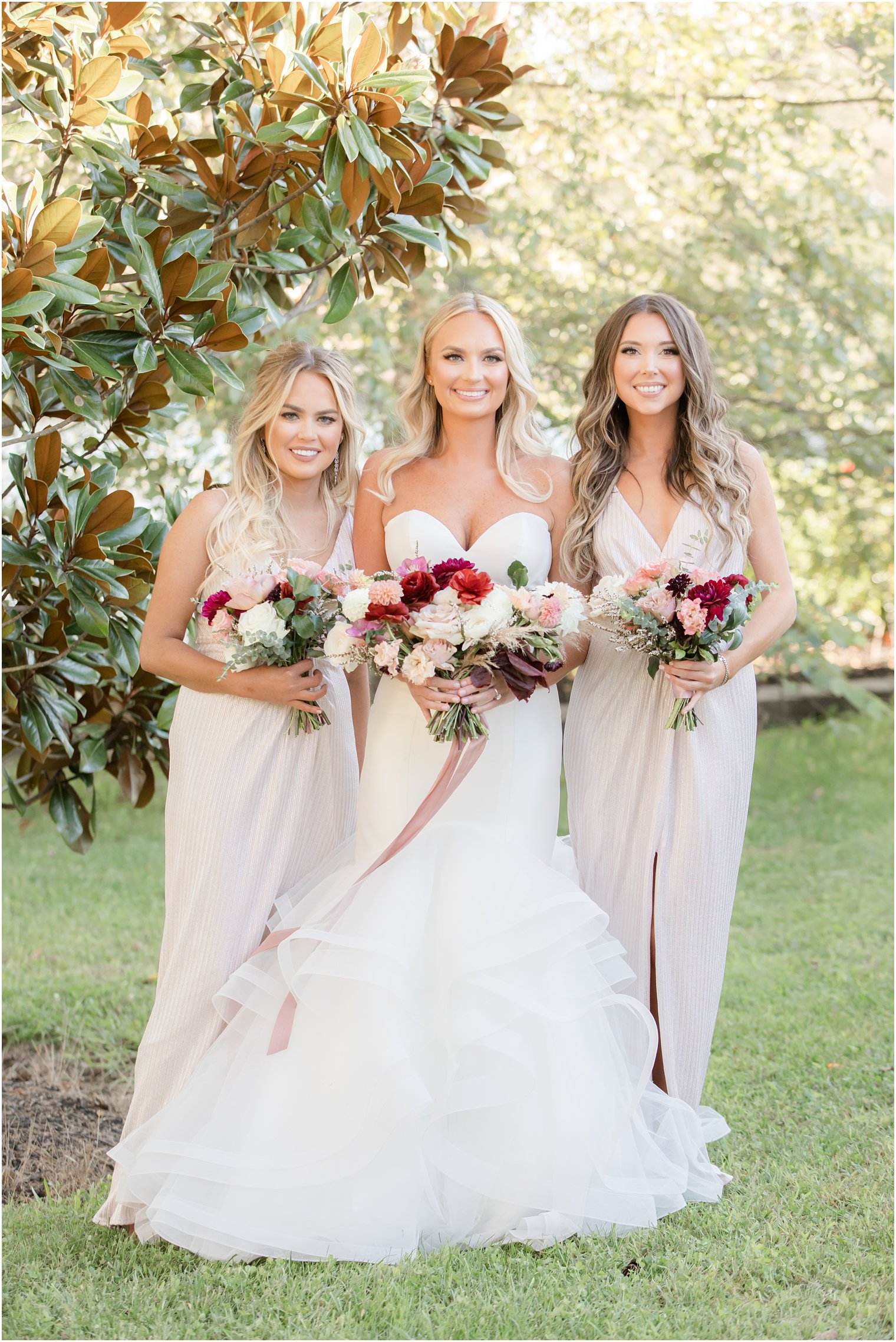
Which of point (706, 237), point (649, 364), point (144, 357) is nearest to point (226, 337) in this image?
point (144, 357)

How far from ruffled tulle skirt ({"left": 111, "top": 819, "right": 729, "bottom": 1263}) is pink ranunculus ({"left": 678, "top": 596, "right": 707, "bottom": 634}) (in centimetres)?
82

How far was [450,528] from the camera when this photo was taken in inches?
147

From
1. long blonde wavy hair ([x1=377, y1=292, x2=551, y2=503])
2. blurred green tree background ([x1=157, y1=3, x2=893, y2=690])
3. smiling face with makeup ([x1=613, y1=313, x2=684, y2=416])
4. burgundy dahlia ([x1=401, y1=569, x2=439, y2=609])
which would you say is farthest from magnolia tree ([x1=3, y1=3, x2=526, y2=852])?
blurred green tree background ([x1=157, y1=3, x2=893, y2=690])

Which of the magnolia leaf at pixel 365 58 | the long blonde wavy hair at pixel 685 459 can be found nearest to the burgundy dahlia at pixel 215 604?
the long blonde wavy hair at pixel 685 459

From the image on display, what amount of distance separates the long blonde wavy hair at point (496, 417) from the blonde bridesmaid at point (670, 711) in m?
0.21

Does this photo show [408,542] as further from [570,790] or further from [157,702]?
[157,702]

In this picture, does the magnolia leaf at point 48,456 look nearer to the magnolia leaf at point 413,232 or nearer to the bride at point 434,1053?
the bride at point 434,1053

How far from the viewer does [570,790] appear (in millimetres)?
3902

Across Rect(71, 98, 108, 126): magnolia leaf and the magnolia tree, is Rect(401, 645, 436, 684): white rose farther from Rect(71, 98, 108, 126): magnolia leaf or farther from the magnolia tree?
Rect(71, 98, 108, 126): magnolia leaf

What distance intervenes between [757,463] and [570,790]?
1190 mm

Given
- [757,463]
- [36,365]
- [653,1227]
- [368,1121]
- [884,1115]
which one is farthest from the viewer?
[884,1115]

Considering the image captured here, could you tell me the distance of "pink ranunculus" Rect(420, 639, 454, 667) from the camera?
125 inches

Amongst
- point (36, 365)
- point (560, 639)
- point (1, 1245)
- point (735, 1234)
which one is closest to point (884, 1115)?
point (735, 1234)

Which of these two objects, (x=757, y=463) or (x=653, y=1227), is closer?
(x=653, y=1227)
